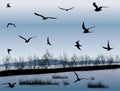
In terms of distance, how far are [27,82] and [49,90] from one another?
486cm

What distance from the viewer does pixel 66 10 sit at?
1404 centimetres

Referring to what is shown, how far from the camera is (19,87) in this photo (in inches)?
1148

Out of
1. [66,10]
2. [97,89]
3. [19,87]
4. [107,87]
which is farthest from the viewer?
[19,87]

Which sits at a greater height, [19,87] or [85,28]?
[85,28]

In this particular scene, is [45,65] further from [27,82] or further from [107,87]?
[107,87]

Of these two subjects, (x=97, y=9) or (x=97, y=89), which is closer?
(x=97, y=9)

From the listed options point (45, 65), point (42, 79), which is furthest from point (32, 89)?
point (45, 65)

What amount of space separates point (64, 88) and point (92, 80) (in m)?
2.70

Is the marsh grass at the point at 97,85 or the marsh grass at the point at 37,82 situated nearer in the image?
the marsh grass at the point at 97,85

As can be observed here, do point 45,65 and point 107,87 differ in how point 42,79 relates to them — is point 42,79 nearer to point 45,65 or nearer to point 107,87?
point 107,87

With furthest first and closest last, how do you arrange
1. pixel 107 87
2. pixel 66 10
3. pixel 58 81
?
pixel 58 81, pixel 107 87, pixel 66 10

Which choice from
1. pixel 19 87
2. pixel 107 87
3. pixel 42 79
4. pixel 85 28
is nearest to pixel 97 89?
pixel 107 87

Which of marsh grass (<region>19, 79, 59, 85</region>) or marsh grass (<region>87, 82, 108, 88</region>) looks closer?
marsh grass (<region>87, 82, 108, 88</region>)

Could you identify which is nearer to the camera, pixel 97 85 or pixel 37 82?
pixel 97 85
